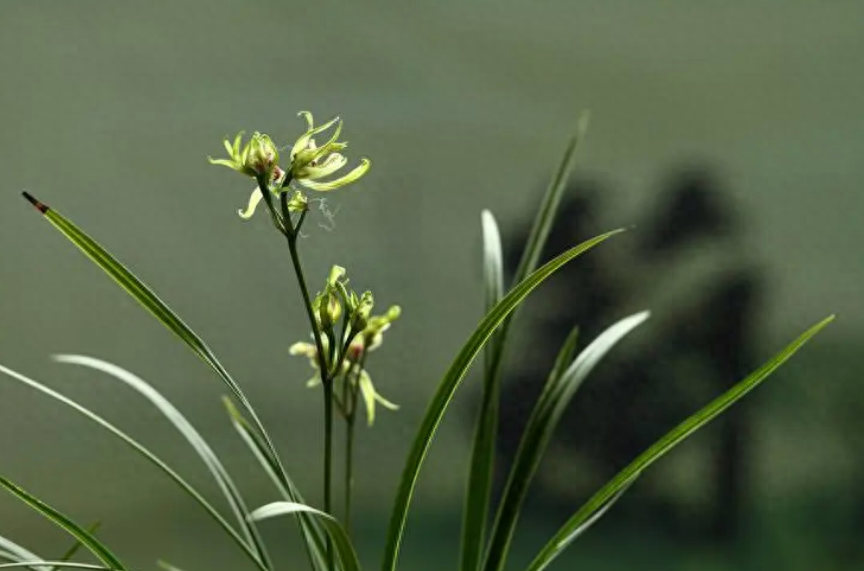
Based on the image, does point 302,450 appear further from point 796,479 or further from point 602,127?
point 796,479

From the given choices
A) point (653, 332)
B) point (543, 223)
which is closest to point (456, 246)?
point (653, 332)

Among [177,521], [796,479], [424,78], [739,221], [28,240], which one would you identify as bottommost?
[177,521]

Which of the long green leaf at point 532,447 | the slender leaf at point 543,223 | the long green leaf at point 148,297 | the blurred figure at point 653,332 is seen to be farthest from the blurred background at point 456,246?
the long green leaf at point 148,297

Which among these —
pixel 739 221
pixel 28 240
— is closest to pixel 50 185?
pixel 28 240

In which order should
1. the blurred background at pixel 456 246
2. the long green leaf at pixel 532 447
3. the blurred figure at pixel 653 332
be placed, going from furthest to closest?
the blurred figure at pixel 653 332 → the blurred background at pixel 456 246 → the long green leaf at pixel 532 447

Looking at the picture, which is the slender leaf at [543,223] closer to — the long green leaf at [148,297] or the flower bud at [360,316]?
the flower bud at [360,316]

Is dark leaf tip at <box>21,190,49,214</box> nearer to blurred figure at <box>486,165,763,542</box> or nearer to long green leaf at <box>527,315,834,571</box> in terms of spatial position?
long green leaf at <box>527,315,834,571</box>

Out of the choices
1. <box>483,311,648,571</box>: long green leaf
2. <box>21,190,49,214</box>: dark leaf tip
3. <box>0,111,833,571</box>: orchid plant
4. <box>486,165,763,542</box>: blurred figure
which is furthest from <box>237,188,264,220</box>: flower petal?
<box>486,165,763,542</box>: blurred figure
